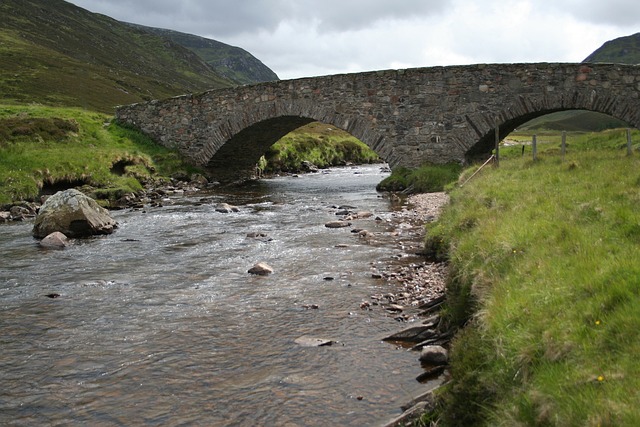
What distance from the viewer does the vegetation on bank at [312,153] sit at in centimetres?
4322

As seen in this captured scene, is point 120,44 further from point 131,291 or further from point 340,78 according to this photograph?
point 131,291

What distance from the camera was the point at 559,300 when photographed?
521 centimetres

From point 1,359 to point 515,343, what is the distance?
6.61 m

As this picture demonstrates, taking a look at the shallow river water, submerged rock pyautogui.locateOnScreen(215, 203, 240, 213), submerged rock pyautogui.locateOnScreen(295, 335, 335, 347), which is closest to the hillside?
submerged rock pyautogui.locateOnScreen(215, 203, 240, 213)

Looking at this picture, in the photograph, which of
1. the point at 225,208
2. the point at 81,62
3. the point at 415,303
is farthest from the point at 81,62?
the point at 415,303

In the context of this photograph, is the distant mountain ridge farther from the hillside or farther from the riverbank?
the riverbank

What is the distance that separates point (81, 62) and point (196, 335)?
10508cm

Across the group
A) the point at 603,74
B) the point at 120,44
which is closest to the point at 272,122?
the point at 603,74

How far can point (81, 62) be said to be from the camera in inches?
3920

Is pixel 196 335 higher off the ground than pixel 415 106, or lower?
lower

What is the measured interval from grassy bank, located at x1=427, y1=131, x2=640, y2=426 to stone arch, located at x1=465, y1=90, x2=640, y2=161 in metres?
15.5

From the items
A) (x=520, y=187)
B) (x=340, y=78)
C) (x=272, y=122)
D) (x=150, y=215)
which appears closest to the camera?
(x=520, y=187)

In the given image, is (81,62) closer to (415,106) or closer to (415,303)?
(415,106)

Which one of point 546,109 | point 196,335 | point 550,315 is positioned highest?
point 546,109
